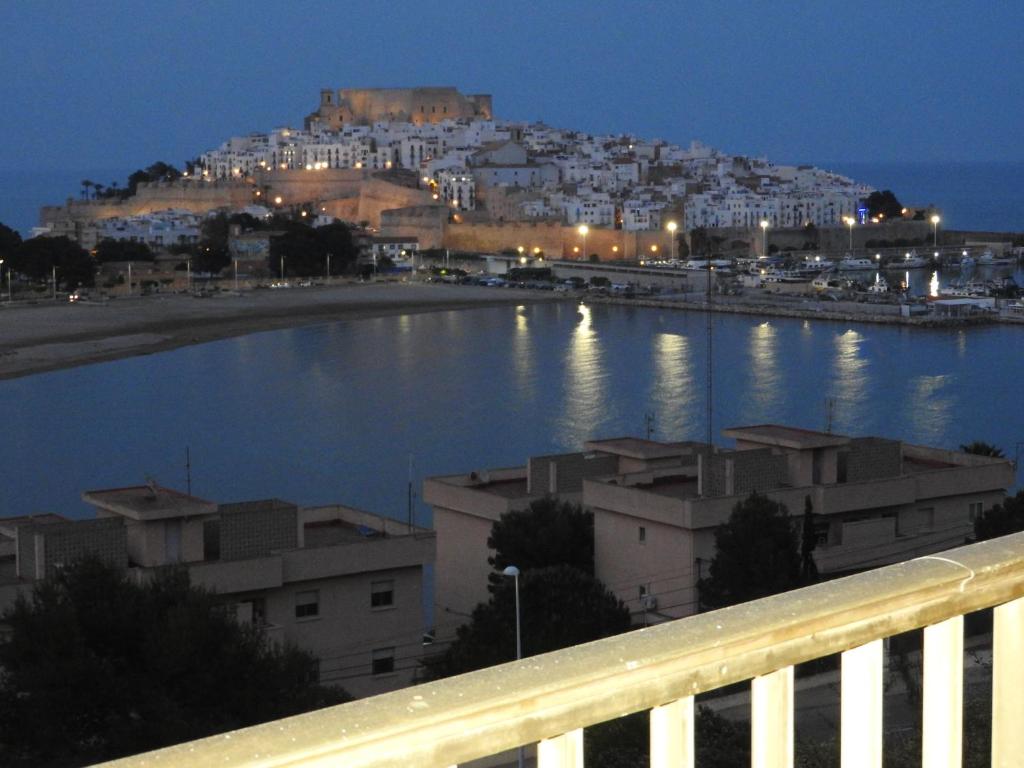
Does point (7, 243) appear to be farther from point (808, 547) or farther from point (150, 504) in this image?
point (808, 547)

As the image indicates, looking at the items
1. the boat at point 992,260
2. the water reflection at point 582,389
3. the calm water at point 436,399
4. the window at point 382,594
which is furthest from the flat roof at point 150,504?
the boat at point 992,260

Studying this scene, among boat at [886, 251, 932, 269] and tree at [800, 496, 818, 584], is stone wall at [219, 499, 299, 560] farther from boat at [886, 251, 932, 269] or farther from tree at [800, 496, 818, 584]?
boat at [886, 251, 932, 269]

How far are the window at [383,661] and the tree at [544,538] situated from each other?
0.39 meters

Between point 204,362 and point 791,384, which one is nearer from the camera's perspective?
point 791,384

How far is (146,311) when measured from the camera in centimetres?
1769

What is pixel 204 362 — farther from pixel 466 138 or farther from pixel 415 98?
pixel 415 98

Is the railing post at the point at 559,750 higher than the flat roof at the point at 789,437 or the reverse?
higher

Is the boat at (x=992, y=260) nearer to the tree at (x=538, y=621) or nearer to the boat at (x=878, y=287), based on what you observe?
the boat at (x=878, y=287)

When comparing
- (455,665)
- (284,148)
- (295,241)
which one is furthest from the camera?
(284,148)

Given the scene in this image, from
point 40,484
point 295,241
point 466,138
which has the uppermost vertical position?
point 466,138

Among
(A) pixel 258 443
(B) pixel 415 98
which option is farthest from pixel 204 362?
(B) pixel 415 98

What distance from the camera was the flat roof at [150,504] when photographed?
423 centimetres

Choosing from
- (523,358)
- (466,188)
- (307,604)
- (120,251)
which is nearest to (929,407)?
(523,358)

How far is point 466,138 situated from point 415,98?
3.76 meters
